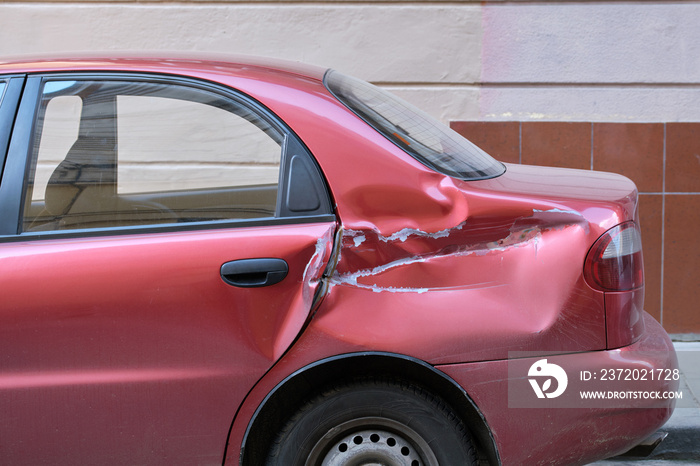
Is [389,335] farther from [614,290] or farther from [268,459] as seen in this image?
[614,290]

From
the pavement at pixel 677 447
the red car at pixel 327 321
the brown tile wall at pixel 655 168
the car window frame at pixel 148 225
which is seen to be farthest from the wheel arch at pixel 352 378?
the brown tile wall at pixel 655 168

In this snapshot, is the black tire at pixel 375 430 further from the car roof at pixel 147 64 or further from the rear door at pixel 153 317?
the car roof at pixel 147 64

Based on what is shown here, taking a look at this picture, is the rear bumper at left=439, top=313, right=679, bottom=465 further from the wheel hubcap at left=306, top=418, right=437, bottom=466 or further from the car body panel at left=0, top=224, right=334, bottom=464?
the car body panel at left=0, top=224, right=334, bottom=464

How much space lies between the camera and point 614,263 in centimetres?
199

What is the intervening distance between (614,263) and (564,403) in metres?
0.42

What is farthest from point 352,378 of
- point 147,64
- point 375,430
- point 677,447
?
point 677,447

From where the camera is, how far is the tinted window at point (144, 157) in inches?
81.5

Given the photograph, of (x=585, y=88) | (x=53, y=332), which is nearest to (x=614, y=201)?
(x=53, y=332)

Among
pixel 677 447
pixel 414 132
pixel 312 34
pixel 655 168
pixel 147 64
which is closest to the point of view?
pixel 147 64

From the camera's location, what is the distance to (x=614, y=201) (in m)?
2.10

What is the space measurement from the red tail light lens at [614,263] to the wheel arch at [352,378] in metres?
0.50

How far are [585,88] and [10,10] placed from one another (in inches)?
159

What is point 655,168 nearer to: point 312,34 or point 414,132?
point 312,34

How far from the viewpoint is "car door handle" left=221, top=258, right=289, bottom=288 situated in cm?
195
